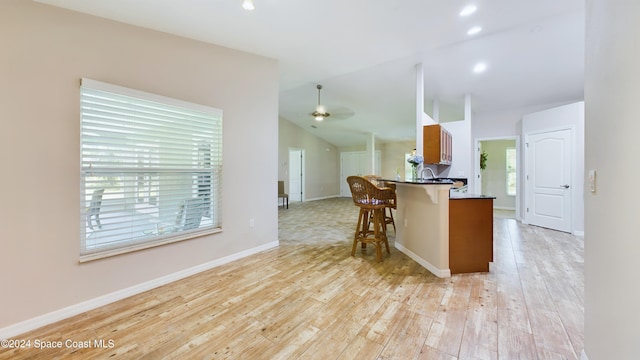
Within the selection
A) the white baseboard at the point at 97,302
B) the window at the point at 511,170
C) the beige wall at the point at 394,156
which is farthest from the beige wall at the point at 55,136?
the beige wall at the point at 394,156

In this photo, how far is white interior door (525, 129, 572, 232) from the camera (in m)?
4.60

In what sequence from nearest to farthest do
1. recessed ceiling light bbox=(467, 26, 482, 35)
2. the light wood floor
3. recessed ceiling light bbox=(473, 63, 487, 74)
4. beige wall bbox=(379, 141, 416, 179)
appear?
the light wood floor, recessed ceiling light bbox=(467, 26, 482, 35), recessed ceiling light bbox=(473, 63, 487, 74), beige wall bbox=(379, 141, 416, 179)

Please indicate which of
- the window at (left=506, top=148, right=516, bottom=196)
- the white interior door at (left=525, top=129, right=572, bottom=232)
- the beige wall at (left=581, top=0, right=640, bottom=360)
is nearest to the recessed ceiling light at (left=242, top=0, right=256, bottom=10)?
the beige wall at (left=581, top=0, right=640, bottom=360)

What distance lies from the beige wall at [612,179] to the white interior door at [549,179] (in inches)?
175

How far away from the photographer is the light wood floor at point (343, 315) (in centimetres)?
157

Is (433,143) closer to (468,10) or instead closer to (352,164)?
(468,10)

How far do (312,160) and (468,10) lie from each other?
25.0 feet

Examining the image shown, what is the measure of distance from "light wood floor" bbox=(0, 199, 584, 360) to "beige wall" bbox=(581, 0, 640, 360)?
0.60m

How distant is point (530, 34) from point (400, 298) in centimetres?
378

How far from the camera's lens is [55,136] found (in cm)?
189

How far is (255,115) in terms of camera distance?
3.34m

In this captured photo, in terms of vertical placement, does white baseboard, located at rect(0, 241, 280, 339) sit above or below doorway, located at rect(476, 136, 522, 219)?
below

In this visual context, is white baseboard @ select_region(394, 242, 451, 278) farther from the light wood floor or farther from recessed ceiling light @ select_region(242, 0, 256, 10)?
recessed ceiling light @ select_region(242, 0, 256, 10)

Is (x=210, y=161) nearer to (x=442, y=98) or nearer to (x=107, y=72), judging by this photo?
(x=107, y=72)
